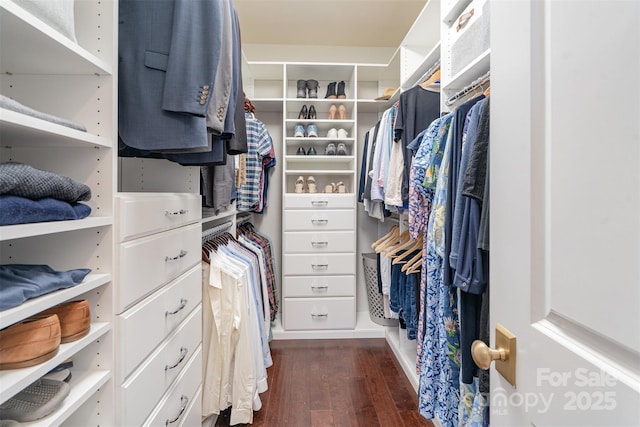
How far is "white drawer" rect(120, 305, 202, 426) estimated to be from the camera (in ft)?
2.65

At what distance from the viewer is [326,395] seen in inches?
69.0

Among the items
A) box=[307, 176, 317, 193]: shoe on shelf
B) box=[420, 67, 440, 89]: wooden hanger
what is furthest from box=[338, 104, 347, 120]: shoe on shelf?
box=[420, 67, 440, 89]: wooden hanger

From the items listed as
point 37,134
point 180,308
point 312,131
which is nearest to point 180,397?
point 180,308

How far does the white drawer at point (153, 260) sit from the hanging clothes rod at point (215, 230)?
1.16 ft

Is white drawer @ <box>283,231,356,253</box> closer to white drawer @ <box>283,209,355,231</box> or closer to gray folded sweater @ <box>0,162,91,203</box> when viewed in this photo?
white drawer @ <box>283,209,355,231</box>

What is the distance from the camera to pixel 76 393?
671 mm

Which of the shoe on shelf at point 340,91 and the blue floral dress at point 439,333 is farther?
the shoe on shelf at point 340,91

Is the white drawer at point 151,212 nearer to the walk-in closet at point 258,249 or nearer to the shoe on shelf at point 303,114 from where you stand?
the walk-in closet at point 258,249

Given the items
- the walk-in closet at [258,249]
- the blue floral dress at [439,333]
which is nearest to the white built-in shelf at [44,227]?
the walk-in closet at [258,249]

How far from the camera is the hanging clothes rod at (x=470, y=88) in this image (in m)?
1.11

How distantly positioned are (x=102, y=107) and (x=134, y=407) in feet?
2.60

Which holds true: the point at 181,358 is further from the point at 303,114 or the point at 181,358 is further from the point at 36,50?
the point at 303,114

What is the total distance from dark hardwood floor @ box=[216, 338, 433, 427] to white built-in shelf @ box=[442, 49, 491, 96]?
1656 mm

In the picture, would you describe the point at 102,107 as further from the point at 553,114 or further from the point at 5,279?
the point at 553,114
